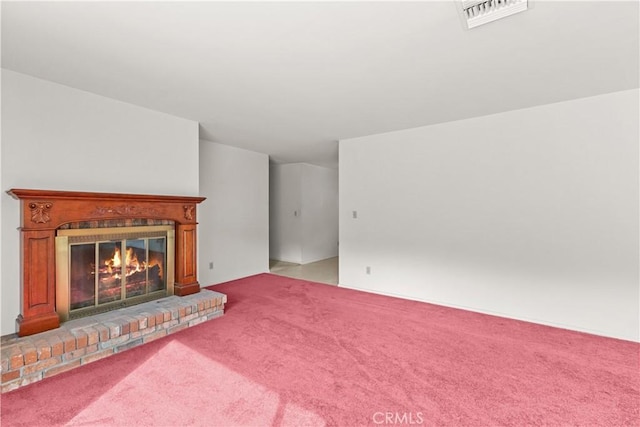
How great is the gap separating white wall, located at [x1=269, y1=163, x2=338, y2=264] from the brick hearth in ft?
12.1

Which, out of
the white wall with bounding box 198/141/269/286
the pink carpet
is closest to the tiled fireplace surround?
the pink carpet

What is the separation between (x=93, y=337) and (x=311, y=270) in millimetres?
4057

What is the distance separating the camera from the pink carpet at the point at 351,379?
1779mm

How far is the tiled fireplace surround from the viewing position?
7.02ft

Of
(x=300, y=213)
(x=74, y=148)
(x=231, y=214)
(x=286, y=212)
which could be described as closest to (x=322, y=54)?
(x=74, y=148)

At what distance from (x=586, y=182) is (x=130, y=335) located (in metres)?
4.80

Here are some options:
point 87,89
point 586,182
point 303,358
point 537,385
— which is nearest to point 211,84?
point 87,89

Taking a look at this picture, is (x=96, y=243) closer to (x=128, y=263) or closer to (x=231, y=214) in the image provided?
(x=128, y=263)

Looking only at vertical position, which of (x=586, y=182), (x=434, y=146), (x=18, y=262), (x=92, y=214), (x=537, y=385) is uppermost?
(x=434, y=146)

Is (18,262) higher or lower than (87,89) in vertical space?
lower

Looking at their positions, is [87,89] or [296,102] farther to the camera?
[296,102]

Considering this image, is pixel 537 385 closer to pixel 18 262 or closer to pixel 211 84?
pixel 211 84

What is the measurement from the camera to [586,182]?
298cm

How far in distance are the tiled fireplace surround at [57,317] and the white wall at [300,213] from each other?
382cm
